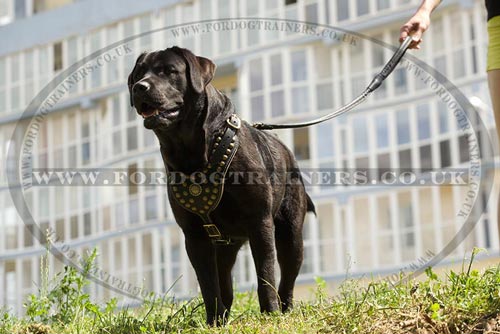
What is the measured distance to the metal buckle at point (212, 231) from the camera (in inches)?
207

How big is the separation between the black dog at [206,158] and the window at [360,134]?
26971mm

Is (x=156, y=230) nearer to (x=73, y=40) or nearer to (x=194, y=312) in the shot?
(x=73, y=40)

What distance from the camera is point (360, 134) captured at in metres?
32.5

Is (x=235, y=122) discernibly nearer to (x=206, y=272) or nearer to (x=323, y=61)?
(x=206, y=272)

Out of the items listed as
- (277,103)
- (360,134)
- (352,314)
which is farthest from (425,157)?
(352,314)

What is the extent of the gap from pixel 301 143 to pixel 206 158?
1114 inches

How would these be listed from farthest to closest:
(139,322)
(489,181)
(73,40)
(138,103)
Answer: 1. (73,40)
2. (489,181)
3. (139,322)
4. (138,103)

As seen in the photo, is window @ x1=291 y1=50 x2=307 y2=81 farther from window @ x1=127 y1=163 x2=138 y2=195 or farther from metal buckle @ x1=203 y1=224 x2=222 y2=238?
metal buckle @ x1=203 y1=224 x2=222 y2=238

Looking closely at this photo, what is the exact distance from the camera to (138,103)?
16.7 feet

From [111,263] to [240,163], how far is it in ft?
103

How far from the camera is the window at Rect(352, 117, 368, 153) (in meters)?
32.3

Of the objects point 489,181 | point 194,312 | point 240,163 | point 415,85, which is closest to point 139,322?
point 194,312

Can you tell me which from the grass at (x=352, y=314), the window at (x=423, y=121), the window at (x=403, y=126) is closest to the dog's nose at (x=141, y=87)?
the grass at (x=352, y=314)

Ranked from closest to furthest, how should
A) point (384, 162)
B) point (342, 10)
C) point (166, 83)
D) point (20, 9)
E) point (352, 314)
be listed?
point (352, 314) → point (166, 83) → point (384, 162) → point (342, 10) → point (20, 9)
